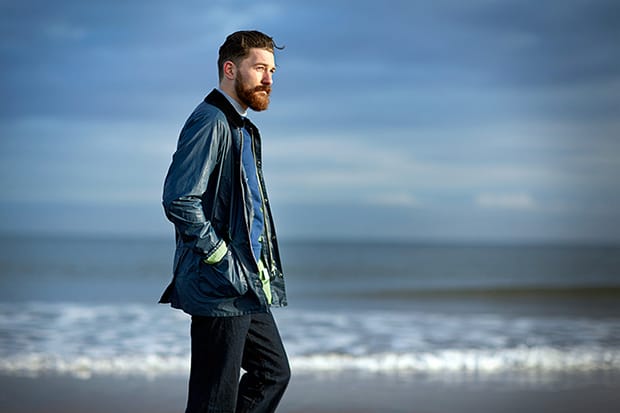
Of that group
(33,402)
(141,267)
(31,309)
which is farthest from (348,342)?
(141,267)

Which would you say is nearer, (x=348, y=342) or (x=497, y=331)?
(x=348, y=342)

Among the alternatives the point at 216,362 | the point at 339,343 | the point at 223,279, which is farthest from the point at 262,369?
the point at 339,343

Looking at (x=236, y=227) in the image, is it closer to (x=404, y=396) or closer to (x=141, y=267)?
(x=404, y=396)

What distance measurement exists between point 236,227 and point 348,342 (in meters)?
5.75

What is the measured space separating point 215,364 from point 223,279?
297mm

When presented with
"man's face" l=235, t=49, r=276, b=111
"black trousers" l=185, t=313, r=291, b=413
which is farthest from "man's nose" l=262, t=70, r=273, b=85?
"black trousers" l=185, t=313, r=291, b=413

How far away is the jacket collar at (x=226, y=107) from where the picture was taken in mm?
2945

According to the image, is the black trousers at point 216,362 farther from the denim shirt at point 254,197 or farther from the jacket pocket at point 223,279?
the denim shirt at point 254,197

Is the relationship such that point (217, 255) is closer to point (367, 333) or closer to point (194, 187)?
point (194, 187)

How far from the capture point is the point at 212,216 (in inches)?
114

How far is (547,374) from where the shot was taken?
6.73 m

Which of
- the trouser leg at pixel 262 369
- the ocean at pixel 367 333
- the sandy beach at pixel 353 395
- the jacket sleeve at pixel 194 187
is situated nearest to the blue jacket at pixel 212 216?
the jacket sleeve at pixel 194 187

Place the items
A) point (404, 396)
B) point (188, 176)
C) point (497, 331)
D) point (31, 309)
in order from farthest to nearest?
→ point (31, 309), point (497, 331), point (404, 396), point (188, 176)

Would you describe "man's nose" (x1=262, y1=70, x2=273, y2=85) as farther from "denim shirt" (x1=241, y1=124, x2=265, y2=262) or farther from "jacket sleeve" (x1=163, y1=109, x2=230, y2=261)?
"jacket sleeve" (x1=163, y1=109, x2=230, y2=261)
